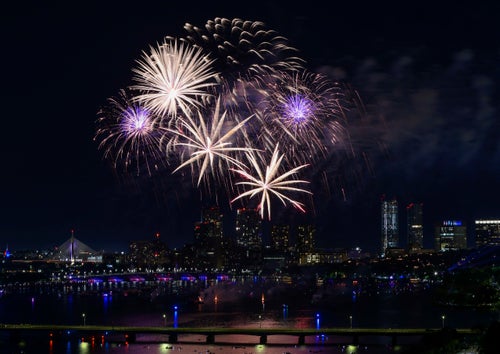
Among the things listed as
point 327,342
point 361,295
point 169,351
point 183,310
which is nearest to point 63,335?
point 169,351

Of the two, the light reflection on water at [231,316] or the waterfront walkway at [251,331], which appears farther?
the light reflection on water at [231,316]

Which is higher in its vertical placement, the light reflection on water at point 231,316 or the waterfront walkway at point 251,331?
the waterfront walkway at point 251,331

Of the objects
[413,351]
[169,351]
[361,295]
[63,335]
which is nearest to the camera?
[413,351]

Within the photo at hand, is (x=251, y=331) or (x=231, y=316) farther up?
(x=251, y=331)

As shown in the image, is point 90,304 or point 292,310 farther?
point 90,304

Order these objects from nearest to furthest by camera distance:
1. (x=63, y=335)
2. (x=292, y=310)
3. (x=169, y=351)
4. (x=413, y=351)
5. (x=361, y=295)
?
(x=413, y=351) → (x=169, y=351) → (x=63, y=335) → (x=292, y=310) → (x=361, y=295)

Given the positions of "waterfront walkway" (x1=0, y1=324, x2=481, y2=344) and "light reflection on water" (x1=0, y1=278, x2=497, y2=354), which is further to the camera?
"light reflection on water" (x1=0, y1=278, x2=497, y2=354)

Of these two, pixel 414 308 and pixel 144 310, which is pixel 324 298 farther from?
pixel 144 310

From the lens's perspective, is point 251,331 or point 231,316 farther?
point 231,316

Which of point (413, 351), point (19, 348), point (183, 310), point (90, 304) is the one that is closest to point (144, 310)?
point (183, 310)

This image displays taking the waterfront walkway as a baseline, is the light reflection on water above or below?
below
